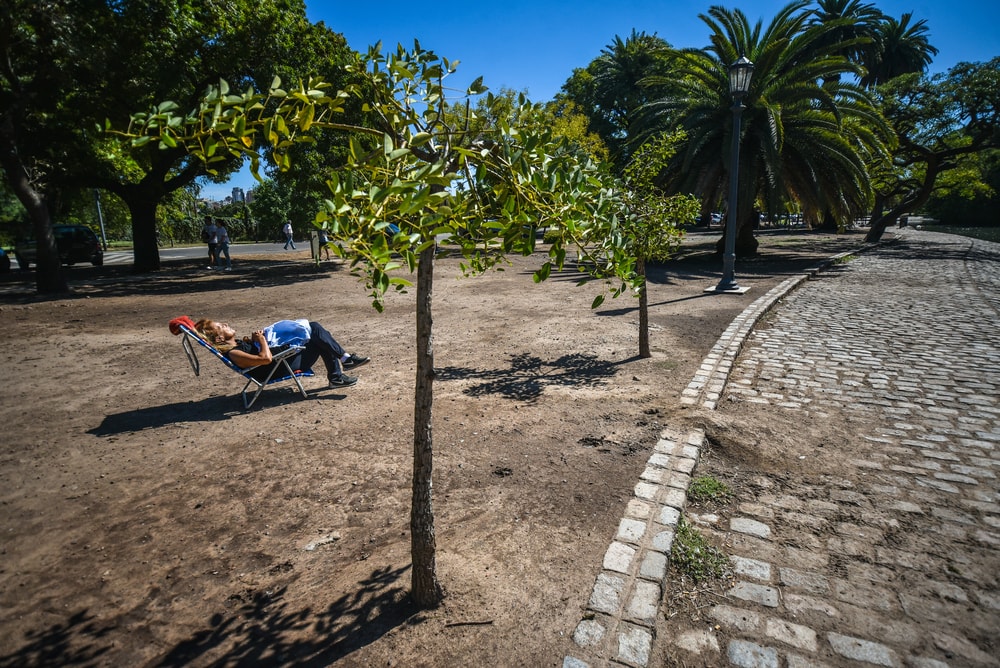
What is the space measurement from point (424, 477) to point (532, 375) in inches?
159

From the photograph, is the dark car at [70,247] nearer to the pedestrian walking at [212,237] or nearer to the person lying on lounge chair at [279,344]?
the pedestrian walking at [212,237]

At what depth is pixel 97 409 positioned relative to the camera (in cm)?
568

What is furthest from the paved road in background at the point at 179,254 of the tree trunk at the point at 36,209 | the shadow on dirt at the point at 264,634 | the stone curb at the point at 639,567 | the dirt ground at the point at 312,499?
the stone curb at the point at 639,567

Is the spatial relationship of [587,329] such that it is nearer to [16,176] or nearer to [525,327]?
[525,327]

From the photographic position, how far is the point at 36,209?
12312mm

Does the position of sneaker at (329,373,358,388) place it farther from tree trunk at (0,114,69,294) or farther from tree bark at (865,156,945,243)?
tree bark at (865,156,945,243)

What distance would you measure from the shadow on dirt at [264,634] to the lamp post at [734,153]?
11.7 m

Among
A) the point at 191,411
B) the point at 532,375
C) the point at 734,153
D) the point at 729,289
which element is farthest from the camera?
the point at 729,289

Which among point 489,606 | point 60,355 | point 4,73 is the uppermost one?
point 4,73

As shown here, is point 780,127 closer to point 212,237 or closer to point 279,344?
point 279,344

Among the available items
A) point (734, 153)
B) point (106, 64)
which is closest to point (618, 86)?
point (734, 153)

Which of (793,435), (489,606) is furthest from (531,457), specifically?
(793,435)

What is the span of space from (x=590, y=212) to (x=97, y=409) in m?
6.17

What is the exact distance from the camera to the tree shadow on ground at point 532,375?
6.05 meters
